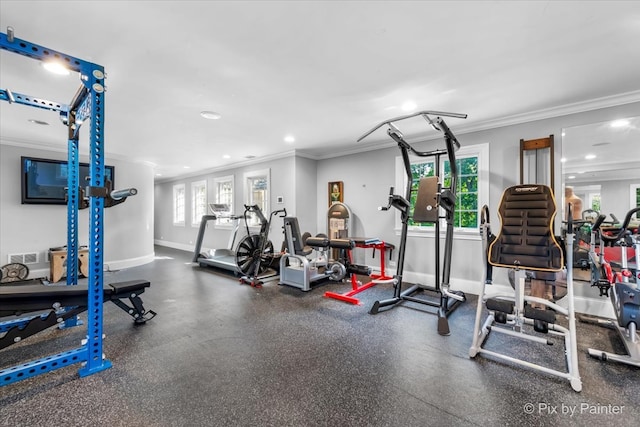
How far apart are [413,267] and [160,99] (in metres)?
4.38

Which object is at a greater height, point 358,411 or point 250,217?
point 250,217

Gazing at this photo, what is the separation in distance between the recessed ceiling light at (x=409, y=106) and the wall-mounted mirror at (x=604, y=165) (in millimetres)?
1920

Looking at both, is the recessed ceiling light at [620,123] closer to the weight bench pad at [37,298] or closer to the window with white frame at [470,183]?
the window with white frame at [470,183]

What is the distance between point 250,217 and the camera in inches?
257

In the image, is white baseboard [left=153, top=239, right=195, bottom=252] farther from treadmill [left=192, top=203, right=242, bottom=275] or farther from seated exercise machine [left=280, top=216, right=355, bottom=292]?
seated exercise machine [left=280, top=216, right=355, bottom=292]

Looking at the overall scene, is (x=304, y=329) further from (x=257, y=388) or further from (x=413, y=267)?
(x=413, y=267)

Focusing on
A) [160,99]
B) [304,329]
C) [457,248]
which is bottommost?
[304,329]

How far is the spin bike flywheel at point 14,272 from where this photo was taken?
4.54 meters

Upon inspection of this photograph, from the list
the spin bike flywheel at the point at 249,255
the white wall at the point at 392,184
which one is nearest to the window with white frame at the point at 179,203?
the white wall at the point at 392,184

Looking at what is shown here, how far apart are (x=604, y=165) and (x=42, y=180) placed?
858cm

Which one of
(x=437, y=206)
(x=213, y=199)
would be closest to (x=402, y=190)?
(x=437, y=206)

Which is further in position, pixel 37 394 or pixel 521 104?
pixel 521 104

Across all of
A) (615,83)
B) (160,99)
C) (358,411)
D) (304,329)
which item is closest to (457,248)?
(615,83)

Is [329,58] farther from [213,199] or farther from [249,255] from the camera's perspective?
[213,199]
